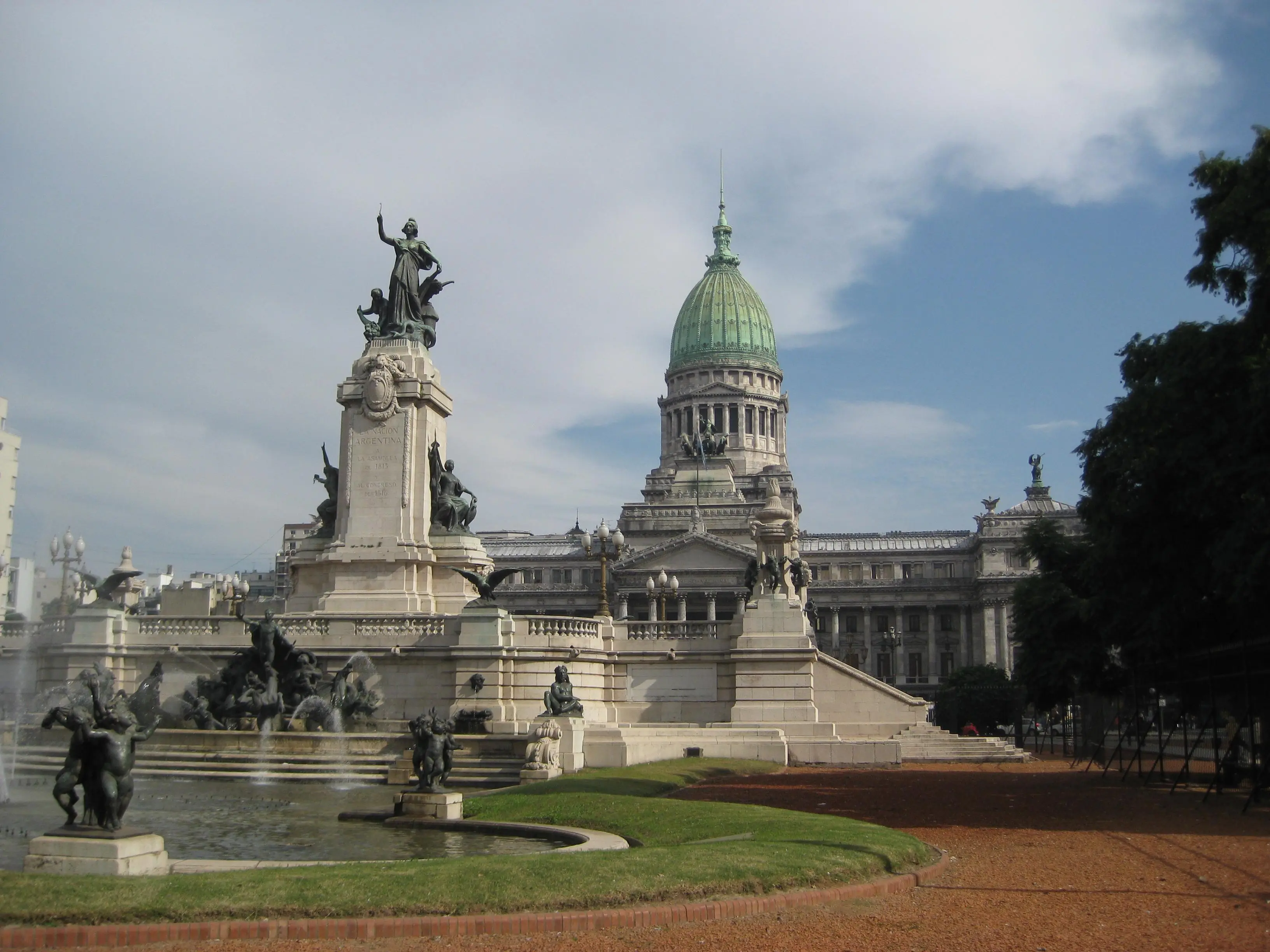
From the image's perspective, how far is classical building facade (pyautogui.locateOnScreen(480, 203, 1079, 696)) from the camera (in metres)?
121

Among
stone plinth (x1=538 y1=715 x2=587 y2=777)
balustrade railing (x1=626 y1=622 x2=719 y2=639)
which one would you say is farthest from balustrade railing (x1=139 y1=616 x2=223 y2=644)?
balustrade railing (x1=626 y1=622 x2=719 y2=639)

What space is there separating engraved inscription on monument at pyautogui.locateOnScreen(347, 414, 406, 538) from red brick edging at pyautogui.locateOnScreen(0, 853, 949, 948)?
99.3 feet

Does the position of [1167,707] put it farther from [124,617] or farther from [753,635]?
[124,617]

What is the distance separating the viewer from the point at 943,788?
30.4 meters

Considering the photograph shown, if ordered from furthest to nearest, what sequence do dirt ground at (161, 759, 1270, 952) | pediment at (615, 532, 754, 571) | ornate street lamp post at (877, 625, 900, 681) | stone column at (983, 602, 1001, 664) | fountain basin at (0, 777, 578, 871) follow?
stone column at (983, 602, 1001, 664), ornate street lamp post at (877, 625, 900, 681), pediment at (615, 532, 754, 571), fountain basin at (0, 777, 578, 871), dirt ground at (161, 759, 1270, 952)

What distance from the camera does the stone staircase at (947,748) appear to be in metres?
41.8

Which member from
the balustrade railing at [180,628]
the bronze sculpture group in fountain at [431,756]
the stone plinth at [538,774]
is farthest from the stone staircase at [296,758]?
the bronze sculpture group in fountain at [431,756]

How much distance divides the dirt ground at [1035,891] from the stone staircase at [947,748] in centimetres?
1389

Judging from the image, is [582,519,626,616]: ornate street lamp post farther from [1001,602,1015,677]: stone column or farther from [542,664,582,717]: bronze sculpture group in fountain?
[1001,602,1015,677]: stone column

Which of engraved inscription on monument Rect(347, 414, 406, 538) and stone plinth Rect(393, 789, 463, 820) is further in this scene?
engraved inscription on monument Rect(347, 414, 406, 538)

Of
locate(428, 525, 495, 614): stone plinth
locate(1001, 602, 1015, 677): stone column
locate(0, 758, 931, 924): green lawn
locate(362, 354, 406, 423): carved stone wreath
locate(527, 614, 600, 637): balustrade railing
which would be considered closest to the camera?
locate(0, 758, 931, 924): green lawn

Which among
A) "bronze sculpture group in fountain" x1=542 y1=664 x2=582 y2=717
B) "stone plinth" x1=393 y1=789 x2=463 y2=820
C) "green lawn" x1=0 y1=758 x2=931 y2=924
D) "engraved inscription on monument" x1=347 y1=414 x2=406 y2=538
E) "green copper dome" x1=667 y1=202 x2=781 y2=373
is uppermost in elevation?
"green copper dome" x1=667 y1=202 x2=781 y2=373

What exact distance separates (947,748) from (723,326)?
11307cm

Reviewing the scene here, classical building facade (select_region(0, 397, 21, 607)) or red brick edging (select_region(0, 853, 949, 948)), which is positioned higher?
classical building facade (select_region(0, 397, 21, 607))
